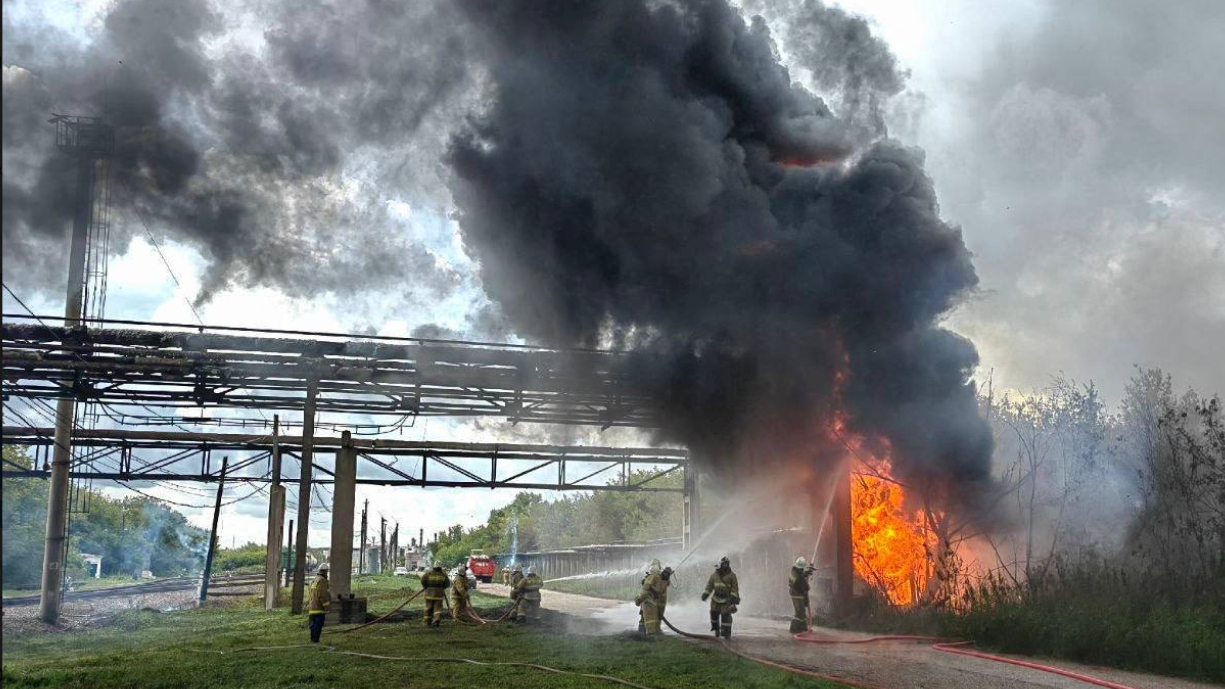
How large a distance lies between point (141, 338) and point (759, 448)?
14.6 meters

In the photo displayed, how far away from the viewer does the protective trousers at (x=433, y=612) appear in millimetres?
22859

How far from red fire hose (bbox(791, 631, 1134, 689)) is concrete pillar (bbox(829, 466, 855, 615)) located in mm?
2481

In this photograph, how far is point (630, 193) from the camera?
20.8 m

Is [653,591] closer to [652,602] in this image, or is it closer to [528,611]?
[652,602]

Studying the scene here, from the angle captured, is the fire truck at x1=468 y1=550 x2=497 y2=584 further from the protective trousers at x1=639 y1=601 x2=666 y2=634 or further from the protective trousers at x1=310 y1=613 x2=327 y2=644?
the protective trousers at x1=639 y1=601 x2=666 y2=634

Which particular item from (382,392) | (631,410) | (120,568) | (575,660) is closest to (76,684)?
(575,660)

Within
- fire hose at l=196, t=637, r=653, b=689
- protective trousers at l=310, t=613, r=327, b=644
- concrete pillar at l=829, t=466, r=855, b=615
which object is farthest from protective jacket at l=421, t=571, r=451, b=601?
concrete pillar at l=829, t=466, r=855, b=615

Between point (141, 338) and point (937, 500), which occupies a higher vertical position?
point (141, 338)

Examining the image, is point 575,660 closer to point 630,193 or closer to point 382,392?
point 630,193

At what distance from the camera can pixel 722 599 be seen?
62.7 feet

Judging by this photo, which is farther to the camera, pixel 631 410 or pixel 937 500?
pixel 631 410

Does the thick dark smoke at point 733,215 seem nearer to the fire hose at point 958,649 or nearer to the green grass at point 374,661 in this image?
the fire hose at point 958,649

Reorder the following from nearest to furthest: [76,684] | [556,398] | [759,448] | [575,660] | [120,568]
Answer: [76,684], [575,660], [759,448], [556,398], [120,568]

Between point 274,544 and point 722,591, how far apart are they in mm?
21513
